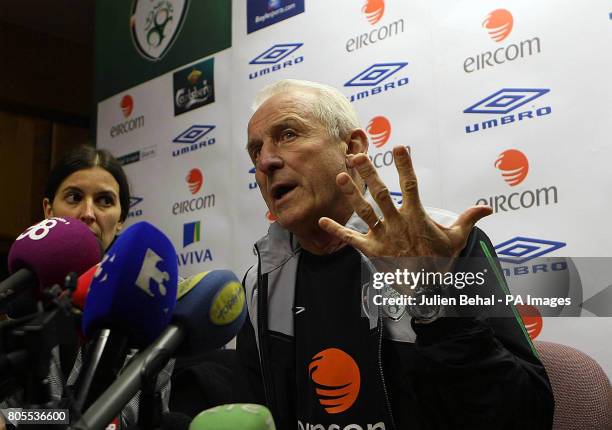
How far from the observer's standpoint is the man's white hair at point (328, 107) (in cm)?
146

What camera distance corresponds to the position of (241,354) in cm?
152

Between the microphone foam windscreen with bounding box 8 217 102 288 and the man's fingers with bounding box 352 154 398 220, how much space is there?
1.41ft

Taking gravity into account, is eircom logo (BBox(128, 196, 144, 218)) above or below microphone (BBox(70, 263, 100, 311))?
above

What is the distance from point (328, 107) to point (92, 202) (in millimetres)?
845

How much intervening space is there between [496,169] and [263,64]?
1.13 metres

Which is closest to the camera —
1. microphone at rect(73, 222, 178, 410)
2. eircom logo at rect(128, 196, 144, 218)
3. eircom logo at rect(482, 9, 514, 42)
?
microphone at rect(73, 222, 178, 410)

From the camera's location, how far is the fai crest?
2980 mm

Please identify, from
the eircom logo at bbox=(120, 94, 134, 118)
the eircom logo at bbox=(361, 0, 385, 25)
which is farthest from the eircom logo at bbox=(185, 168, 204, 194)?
the eircom logo at bbox=(361, 0, 385, 25)

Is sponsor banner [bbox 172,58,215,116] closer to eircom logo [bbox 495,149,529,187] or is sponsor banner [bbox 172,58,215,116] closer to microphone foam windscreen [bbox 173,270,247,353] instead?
eircom logo [bbox 495,149,529,187]

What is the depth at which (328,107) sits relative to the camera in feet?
4.85

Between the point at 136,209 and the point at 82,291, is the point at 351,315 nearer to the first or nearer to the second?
the point at 82,291

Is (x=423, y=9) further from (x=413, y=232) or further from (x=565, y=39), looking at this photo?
(x=413, y=232)

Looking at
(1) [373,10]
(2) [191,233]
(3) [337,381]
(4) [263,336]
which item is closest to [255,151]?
(4) [263,336]

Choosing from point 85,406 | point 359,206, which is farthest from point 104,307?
point 359,206
